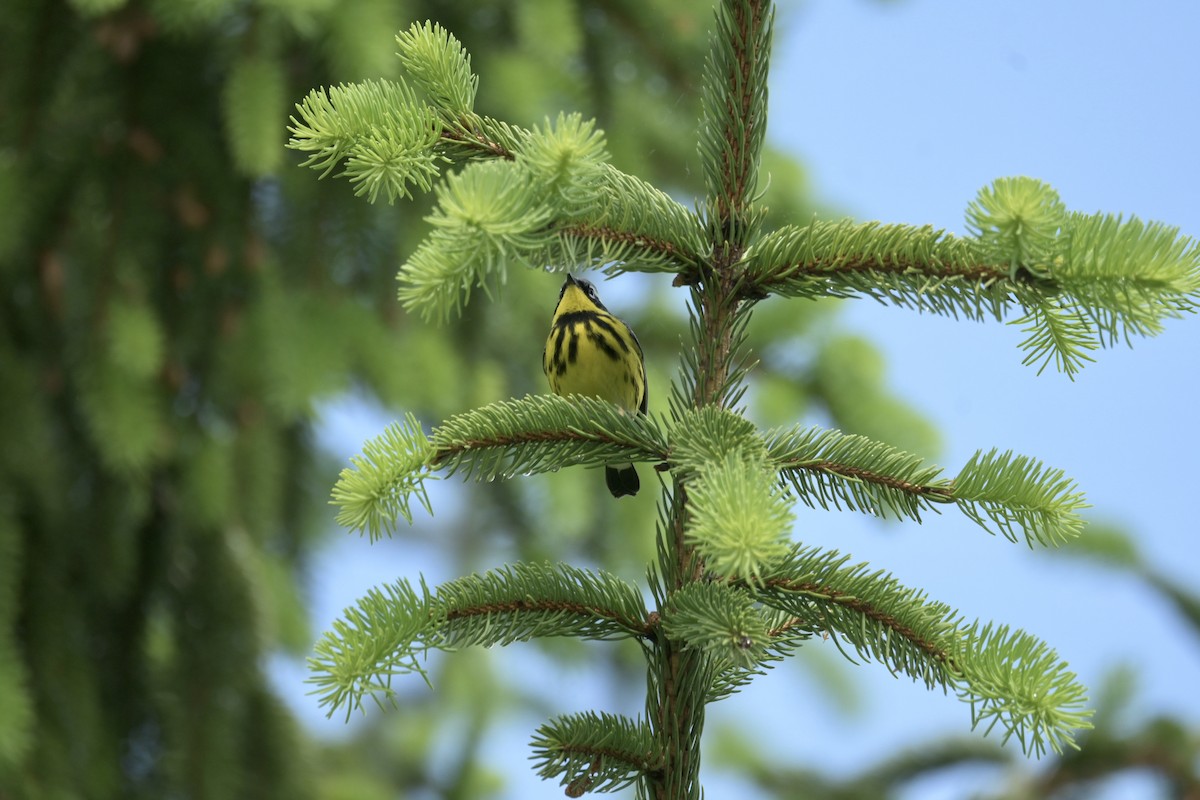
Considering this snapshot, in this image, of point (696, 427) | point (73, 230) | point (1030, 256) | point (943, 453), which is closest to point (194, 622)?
point (73, 230)

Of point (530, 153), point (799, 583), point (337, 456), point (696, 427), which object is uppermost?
point (337, 456)

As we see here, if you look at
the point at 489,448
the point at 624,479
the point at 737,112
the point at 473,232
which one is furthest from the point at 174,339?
the point at 473,232

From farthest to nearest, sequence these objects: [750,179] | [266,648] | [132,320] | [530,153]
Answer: [266,648] < [132,320] < [750,179] < [530,153]

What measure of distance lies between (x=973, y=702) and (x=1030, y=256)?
416mm

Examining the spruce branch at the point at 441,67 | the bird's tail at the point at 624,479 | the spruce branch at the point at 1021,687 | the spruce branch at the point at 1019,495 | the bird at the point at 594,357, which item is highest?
the bird's tail at the point at 624,479

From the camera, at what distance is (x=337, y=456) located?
469cm

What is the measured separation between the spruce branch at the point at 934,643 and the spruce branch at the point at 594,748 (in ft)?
0.66

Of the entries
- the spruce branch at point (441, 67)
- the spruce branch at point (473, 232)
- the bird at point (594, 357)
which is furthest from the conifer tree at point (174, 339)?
the spruce branch at point (473, 232)

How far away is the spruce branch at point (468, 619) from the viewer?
1.20 m

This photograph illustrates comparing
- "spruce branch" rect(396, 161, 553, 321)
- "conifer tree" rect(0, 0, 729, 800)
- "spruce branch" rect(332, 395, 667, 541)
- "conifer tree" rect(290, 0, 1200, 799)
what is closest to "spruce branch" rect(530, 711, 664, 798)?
"conifer tree" rect(290, 0, 1200, 799)

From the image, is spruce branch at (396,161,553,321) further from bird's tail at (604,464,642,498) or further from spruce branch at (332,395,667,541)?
bird's tail at (604,464,642,498)

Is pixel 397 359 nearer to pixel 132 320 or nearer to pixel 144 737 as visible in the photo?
pixel 132 320

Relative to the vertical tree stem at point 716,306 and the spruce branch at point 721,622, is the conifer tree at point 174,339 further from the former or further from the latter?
the spruce branch at point 721,622

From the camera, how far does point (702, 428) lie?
1.21 m
